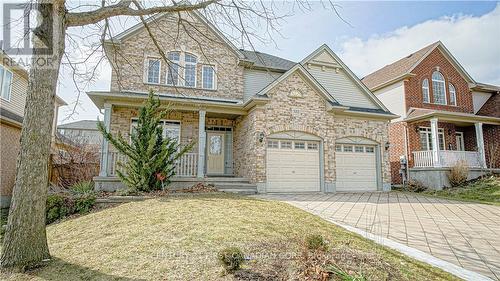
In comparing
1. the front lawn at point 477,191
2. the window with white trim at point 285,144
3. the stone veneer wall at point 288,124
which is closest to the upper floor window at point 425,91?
the front lawn at point 477,191

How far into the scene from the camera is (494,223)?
6.55 meters

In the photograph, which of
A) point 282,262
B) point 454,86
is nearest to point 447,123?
point 454,86

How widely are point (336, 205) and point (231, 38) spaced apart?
575cm

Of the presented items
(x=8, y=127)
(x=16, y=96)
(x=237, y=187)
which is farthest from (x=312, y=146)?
(x=16, y=96)

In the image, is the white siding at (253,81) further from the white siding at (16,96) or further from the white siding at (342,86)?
the white siding at (16,96)

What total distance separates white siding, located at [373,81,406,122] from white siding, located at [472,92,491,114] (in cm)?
634

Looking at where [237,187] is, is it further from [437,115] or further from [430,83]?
[430,83]

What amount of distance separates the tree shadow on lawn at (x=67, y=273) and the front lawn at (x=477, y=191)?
12975 mm

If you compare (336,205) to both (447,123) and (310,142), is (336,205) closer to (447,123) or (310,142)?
(310,142)

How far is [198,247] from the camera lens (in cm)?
425

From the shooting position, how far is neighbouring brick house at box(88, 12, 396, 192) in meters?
11.8

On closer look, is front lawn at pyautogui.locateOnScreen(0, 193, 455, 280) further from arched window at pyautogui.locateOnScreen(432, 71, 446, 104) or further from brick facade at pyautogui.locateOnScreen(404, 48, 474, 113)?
arched window at pyautogui.locateOnScreen(432, 71, 446, 104)

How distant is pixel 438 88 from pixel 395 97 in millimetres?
3145

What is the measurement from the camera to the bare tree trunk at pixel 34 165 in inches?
159
